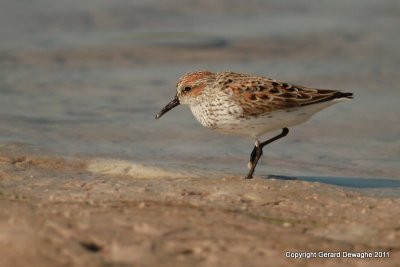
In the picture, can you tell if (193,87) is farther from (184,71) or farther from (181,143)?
(184,71)

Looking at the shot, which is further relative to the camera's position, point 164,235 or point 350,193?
point 350,193

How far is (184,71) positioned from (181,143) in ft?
9.95

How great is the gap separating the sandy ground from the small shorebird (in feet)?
2.10

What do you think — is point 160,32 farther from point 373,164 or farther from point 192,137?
point 373,164

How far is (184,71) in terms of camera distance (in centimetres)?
1384

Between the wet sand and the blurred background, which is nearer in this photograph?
the wet sand

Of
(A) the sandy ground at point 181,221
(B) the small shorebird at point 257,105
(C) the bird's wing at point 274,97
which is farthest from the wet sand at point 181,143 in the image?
(C) the bird's wing at point 274,97

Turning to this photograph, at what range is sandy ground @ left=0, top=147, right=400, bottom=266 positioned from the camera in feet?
18.9

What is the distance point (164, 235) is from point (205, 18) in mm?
10538

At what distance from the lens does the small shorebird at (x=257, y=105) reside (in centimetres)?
879

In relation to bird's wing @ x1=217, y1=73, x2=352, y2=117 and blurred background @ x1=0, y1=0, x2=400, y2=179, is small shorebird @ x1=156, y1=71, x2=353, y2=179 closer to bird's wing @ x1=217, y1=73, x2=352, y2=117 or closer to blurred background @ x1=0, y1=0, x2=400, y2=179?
bird's wing @ x1=217, y1=73, x2=352, y2=117

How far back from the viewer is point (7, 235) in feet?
19.2

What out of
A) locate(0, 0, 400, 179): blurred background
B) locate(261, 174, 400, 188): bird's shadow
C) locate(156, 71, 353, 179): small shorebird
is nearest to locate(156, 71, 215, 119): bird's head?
locate(156, 71, 353, 179): small shorebird

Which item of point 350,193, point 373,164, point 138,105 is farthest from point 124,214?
point 138,105
